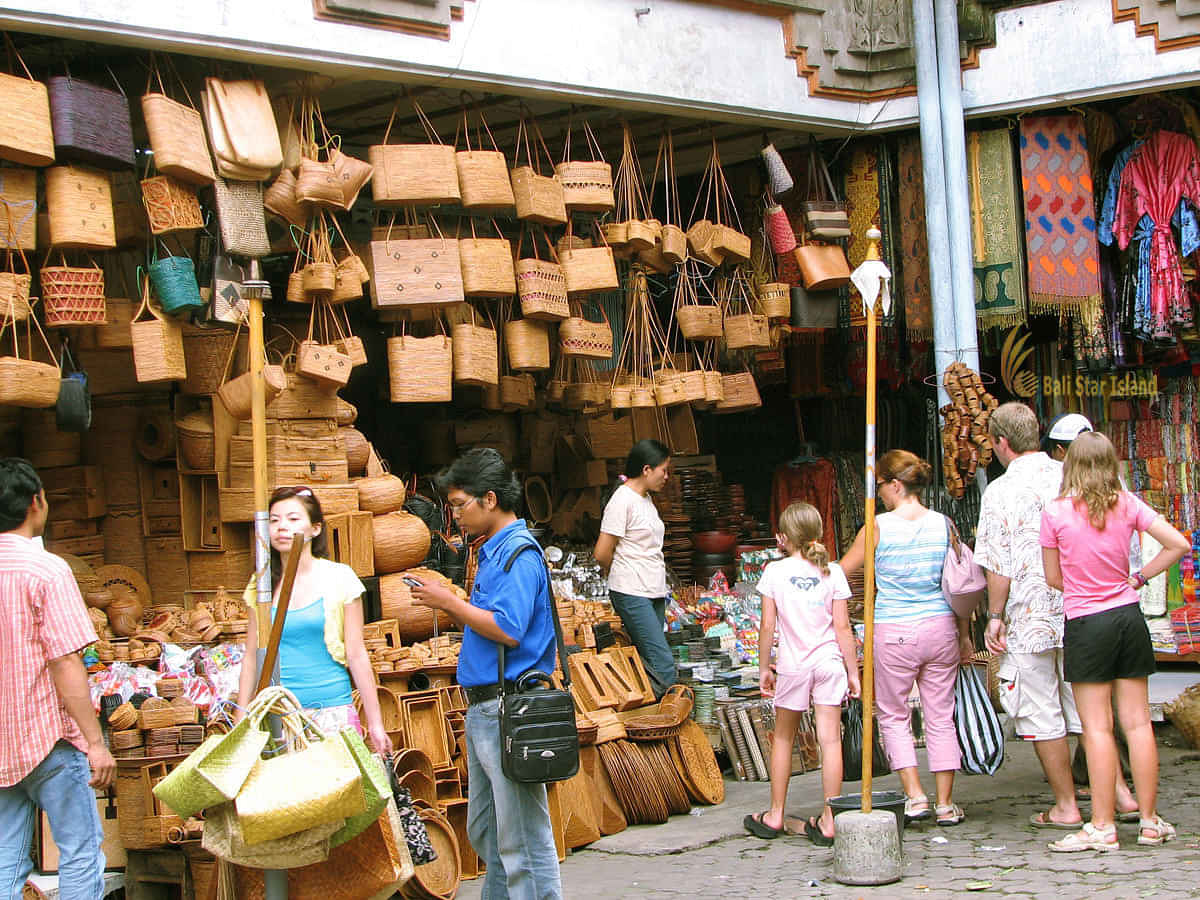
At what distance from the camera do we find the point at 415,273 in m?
7.12

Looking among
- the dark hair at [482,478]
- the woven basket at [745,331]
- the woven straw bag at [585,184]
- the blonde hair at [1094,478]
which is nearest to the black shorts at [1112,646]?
the blonde hair at [1094,478]

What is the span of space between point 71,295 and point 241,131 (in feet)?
3.58

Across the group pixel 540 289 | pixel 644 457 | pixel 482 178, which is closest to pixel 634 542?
pixel 644 457

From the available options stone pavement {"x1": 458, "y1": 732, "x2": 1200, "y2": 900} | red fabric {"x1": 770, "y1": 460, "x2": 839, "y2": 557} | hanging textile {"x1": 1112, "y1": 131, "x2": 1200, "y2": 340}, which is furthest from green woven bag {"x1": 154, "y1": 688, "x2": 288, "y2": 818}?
red fabric {"x1": 770, "y1": 460, "x2": 839, "y2": 557}

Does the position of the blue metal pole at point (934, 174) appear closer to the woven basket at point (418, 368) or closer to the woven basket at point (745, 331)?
the woven basket at point (745, 331)

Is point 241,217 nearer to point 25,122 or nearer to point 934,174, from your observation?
point 25,122

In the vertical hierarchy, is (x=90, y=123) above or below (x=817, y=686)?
above

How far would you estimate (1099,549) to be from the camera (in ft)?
18.0

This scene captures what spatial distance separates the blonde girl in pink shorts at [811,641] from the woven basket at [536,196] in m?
2.46

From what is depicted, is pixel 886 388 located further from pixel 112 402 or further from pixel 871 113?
pixel 112 402

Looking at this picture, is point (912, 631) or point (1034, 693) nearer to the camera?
point (1034, 693)

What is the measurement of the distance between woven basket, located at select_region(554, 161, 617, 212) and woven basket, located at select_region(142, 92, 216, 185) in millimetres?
2167

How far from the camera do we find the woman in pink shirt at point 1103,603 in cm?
548

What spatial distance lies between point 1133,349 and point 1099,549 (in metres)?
4.66
